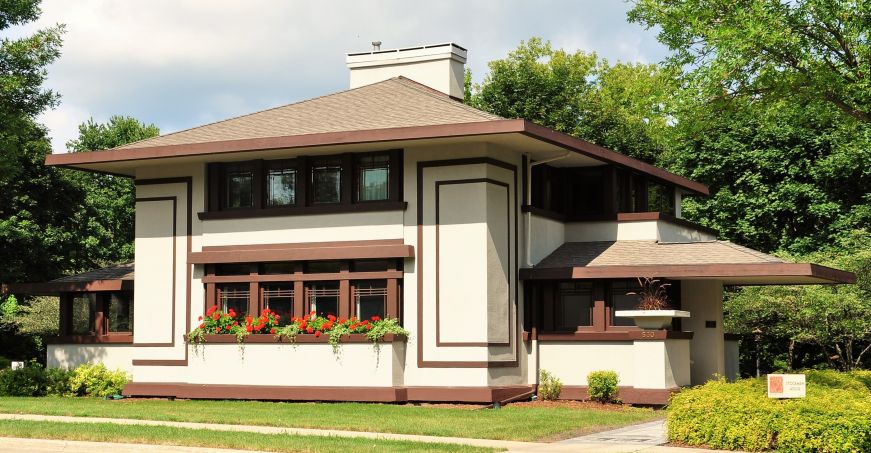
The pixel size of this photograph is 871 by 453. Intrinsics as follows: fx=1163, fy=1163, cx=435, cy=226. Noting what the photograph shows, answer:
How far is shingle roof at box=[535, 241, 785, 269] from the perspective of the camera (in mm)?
27000

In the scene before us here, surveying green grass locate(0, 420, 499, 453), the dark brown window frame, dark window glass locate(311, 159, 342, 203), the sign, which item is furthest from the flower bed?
the sign

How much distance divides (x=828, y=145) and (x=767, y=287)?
26.5 feet

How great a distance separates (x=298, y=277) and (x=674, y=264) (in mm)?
8899

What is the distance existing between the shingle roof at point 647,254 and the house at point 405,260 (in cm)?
8

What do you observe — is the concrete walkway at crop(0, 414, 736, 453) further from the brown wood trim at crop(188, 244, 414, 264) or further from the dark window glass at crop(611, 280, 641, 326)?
the brown wood trim at crop(188, 244, 414, 264)

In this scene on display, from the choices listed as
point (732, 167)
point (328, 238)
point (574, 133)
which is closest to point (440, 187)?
point (328, 238)

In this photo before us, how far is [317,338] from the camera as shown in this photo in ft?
89.0

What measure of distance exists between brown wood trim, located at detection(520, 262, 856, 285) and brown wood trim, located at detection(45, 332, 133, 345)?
35.5ft

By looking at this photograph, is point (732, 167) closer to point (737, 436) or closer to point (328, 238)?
point (328, 238)

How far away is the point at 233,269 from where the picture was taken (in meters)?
29.1

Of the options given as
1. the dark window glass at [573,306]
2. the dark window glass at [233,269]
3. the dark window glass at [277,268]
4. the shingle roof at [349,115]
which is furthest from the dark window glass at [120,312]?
Answer: the dark window glass at [573,306]

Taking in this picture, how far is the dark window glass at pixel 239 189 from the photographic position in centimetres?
2919

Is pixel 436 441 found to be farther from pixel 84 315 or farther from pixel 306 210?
pixel 84 315

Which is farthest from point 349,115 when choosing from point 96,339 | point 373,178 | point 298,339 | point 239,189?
point 96,339
